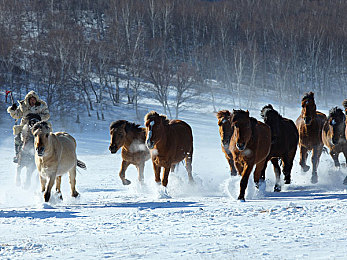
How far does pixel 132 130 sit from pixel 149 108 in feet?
116

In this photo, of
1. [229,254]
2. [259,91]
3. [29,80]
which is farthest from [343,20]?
[229,254]

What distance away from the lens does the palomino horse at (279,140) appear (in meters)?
11.0

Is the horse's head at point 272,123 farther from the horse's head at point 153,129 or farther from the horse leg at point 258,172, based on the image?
the horse's head at point 153,129

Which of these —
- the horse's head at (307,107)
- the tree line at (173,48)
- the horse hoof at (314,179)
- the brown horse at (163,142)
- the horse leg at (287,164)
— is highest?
the tree line at (173,48)

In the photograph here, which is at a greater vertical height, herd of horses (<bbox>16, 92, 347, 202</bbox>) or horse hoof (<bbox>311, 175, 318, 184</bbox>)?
herd of horses (<bbox>16, 92, 347, 202</bbox>)

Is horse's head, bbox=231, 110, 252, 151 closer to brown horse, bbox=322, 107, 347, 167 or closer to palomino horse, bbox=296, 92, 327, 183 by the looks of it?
palomino horse, bbox=296, 92, 327, 183

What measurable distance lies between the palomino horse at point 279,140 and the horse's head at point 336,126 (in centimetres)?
94

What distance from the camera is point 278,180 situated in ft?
35.7

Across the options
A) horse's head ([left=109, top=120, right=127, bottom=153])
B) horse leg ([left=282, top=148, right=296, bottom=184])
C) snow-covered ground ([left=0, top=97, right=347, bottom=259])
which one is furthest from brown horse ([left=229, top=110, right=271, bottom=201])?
horse's head ([left=109, top=120, right=127, bottom=153])

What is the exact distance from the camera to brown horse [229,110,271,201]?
8.87 m

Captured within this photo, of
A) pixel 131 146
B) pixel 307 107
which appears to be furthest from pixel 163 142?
pixel 307 107

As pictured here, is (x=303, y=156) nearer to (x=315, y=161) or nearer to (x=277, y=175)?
(x=315, y=161)

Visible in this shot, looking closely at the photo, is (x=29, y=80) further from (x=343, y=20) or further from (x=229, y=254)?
(x=343, y=20)

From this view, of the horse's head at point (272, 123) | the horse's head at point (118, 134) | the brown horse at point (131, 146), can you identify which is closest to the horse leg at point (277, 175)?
the horse's head at point (272, 123)
